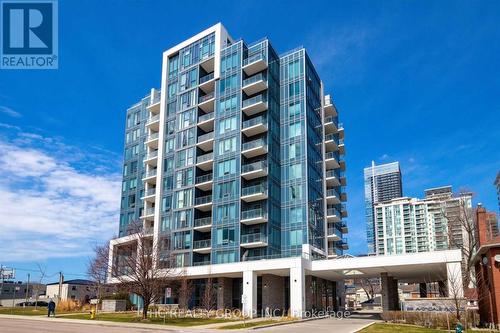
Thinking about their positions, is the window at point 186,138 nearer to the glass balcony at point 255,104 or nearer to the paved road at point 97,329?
the glass balcony at point 255,104

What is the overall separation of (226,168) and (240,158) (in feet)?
8.41

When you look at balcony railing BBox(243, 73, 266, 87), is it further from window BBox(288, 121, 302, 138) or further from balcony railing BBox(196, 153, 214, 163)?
balcony railing BBox(196, 153, 214, 163)

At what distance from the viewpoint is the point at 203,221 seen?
60344mm

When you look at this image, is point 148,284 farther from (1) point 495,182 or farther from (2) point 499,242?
(1) point 495,182

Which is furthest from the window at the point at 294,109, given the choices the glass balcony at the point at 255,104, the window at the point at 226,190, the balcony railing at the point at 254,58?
the window at the point at 226,190

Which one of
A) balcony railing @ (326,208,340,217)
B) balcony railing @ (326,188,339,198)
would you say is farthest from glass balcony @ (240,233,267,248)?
balcony railing @ (326,188,339,198)

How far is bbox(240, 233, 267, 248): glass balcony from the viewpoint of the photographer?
2147 inches

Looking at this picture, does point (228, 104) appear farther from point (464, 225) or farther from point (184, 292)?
point (464, 225)

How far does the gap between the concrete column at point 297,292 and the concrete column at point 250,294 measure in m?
4.21

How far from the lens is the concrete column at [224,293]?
55781 mm

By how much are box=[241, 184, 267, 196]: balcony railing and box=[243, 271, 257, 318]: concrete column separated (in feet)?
36.8

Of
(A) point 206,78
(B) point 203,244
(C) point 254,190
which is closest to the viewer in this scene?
(C) point 254,190

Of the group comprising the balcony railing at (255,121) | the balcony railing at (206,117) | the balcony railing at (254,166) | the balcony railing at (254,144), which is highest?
the balcony railing at (206,117)

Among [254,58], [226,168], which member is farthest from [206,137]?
[254,58]
